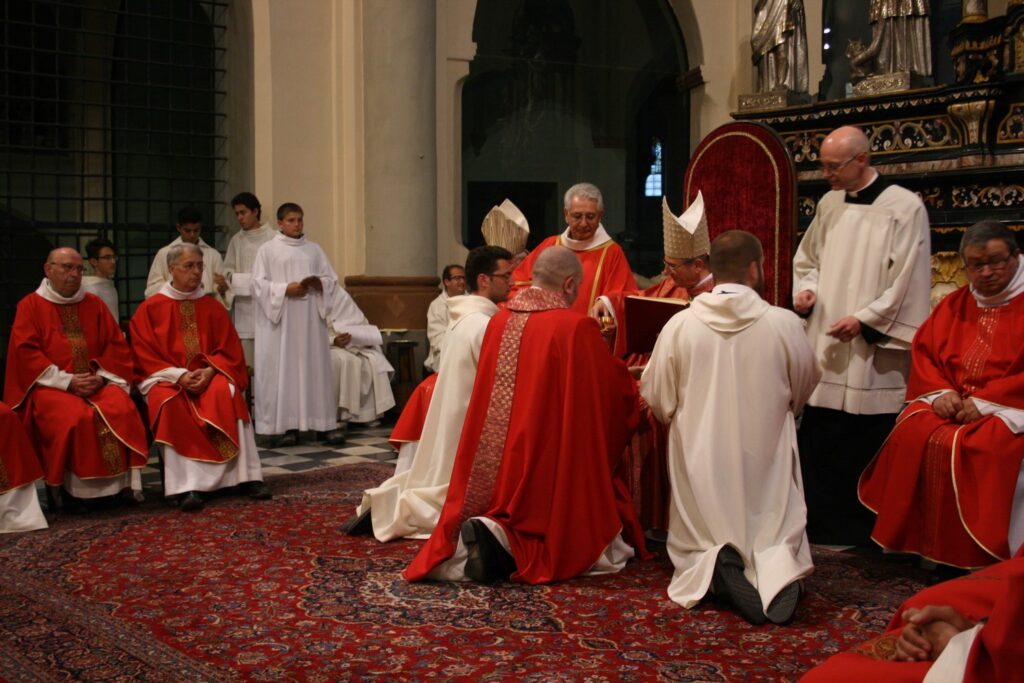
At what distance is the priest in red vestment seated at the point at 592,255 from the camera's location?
5.81 meters

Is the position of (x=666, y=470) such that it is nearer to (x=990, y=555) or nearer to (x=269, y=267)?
(x=990, y=555)

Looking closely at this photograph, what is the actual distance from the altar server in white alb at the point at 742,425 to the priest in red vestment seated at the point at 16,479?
Answer: 127 inches

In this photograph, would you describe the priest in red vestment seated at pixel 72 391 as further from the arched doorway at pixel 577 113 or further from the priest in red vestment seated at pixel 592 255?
the arched doorway at pixel 577 113

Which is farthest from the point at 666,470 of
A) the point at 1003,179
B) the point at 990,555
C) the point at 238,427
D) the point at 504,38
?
the point at 504,38

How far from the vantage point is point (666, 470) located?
4.94 meters

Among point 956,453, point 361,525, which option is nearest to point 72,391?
point 361,525

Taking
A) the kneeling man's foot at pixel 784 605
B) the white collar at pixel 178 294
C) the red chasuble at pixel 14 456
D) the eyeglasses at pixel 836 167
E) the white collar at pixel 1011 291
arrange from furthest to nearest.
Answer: the white collar at pixel 178 294 < the red chasuble at pixel 14 456 < the eyeglasses at pixel 836 167 < the white collar at pixel 1011 291 < the kneeling man's foot at pixel 784 605

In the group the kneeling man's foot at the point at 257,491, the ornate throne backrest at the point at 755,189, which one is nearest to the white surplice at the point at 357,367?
the kneeling man's foot at the point at 257,491

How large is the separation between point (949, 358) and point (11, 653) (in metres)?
3.75

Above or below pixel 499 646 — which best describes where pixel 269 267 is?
above

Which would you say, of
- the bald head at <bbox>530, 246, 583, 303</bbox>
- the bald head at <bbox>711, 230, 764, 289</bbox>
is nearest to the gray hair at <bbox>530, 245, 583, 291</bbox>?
the bald head at <bbox>530, 246, 583, 303</bbox>

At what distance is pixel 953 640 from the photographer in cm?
208

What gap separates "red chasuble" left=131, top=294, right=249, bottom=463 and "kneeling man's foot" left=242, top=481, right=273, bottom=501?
22 cm

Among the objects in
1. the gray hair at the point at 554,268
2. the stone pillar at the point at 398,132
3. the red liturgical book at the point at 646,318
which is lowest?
the red liturgical book at the point at 646,318
